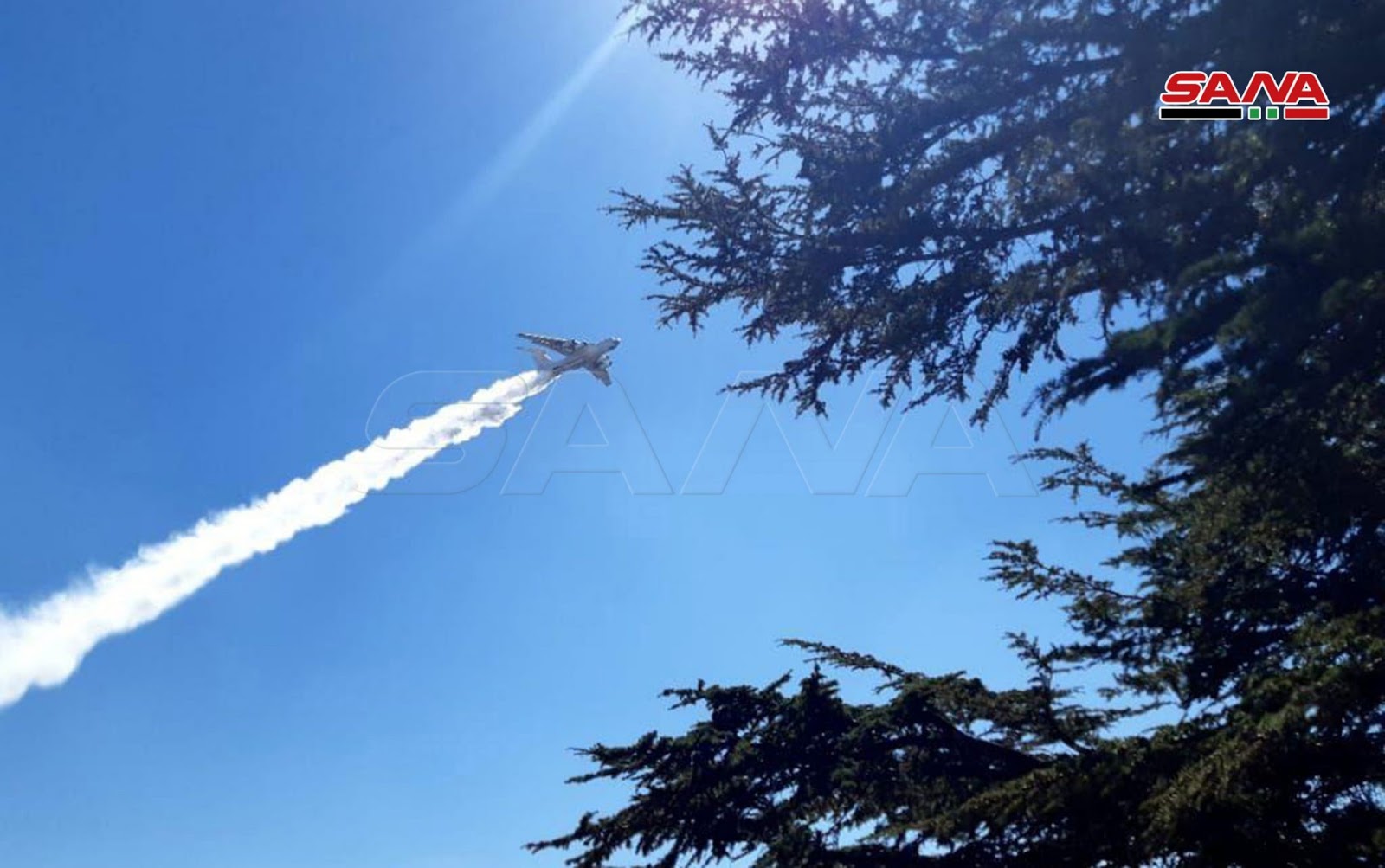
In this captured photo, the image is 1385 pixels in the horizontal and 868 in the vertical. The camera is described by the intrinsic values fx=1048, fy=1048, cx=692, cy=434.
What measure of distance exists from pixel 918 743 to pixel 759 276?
5628 mm

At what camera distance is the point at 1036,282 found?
11414 mm

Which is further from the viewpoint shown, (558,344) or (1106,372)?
(558,344)

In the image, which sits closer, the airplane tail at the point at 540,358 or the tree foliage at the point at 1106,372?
the tree foliage at the point at 1106,372

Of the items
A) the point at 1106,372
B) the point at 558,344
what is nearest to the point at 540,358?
the point at 558,344

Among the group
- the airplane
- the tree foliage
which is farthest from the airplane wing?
the tree foliage

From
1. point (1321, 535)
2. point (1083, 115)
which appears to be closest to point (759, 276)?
point (1083, 115)

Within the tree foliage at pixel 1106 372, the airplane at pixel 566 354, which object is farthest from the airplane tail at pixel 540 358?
the tree foliage at pixel 1106 372

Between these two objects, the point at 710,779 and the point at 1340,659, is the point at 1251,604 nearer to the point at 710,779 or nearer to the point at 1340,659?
the point at 1340,659

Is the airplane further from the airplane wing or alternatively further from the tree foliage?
the tree foliage

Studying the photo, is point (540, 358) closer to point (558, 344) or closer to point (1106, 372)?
point (558, 344)
